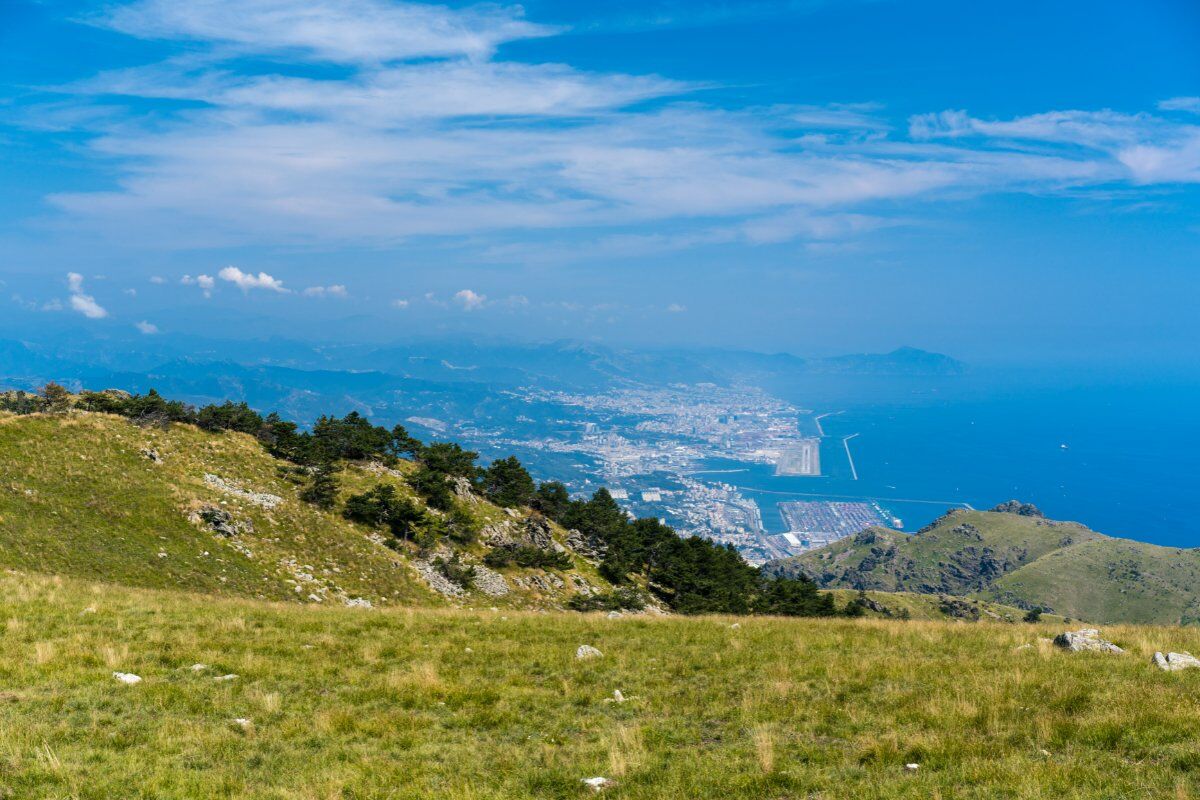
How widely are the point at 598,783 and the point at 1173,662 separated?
1304 centimetres

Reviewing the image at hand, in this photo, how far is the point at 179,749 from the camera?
9.11 metres

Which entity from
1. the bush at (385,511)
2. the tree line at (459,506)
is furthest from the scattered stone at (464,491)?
the bush at (385,511)

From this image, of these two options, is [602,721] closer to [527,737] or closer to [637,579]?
[527,737]

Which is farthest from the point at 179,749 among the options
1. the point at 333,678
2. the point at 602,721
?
the point at 602,721

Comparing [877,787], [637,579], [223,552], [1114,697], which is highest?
Result: [1114,697]

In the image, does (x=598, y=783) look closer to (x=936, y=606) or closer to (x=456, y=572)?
(x=456, y=572)

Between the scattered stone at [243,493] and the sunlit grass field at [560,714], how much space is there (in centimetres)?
2370

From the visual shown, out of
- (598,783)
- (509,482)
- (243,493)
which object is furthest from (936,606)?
(598,783)

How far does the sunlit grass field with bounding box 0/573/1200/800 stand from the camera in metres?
8.20

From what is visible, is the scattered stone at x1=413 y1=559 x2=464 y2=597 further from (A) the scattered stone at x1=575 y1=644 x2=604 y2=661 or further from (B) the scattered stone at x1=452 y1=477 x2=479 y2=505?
(A) the scattered stone at x1=575 y1=644 x2=604 y2=661

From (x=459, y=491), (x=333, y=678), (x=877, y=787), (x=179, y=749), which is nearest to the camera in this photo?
(x=877, y=787)

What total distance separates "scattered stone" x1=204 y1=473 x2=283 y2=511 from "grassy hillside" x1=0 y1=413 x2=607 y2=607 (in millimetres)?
149

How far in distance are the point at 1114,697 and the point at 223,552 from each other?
38.6 metres

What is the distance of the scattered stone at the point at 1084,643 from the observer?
15.0 metres
